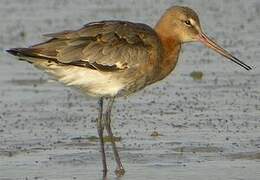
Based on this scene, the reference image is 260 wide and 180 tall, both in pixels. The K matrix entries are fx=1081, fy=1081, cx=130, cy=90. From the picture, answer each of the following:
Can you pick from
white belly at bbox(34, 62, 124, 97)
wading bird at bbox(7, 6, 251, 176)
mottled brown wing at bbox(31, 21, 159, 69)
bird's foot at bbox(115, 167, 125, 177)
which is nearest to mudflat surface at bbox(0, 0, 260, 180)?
bird's foot at bbox(115, 167, 125, 177)

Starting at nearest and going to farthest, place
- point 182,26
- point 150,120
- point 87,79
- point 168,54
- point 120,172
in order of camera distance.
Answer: point 120,172 < point 87,79 < point 168,54 < point 182,26 < point 150,120

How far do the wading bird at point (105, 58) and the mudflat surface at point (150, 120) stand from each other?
483 millimetres

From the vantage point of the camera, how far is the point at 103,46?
11.7m

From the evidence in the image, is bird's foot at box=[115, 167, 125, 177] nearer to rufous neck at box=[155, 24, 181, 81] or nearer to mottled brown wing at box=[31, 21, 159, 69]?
mottled brown wing at box=[31, 21, 159, 69]

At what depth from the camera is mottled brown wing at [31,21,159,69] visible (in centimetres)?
1155

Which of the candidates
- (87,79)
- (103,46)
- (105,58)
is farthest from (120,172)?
(103,46)

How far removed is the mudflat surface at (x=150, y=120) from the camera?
37.6 ft

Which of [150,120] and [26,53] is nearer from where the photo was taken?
[26,53]

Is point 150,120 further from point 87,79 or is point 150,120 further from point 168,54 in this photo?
point 87,79

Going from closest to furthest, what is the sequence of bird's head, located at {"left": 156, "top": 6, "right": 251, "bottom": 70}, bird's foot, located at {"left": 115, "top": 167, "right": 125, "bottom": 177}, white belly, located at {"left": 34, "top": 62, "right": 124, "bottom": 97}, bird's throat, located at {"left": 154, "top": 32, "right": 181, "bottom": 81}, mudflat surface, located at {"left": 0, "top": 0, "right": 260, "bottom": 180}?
bird's foot, located at {"left": 115, "top": 167, "right": 125, "bottom": 177} → mudflat surface, located at {"left": 0, "top": 0, "right": 260, "bottom": 180} → white belly, located at {"left": 34, "top": 62, "right": 124, "bottom": 97} → bird's throat, located at {"left": 154, "top": 32, "right": 181, "bottom": 81} → bird's head, located at {"left": 156, "top": 6, "right": 251, "bottom": 70}

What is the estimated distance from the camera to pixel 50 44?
11.6 m

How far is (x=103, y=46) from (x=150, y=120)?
76.4 inches

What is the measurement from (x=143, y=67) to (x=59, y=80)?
94 cm

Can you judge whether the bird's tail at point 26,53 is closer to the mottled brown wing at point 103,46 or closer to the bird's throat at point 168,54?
the mottled brown wing at point 103,46
